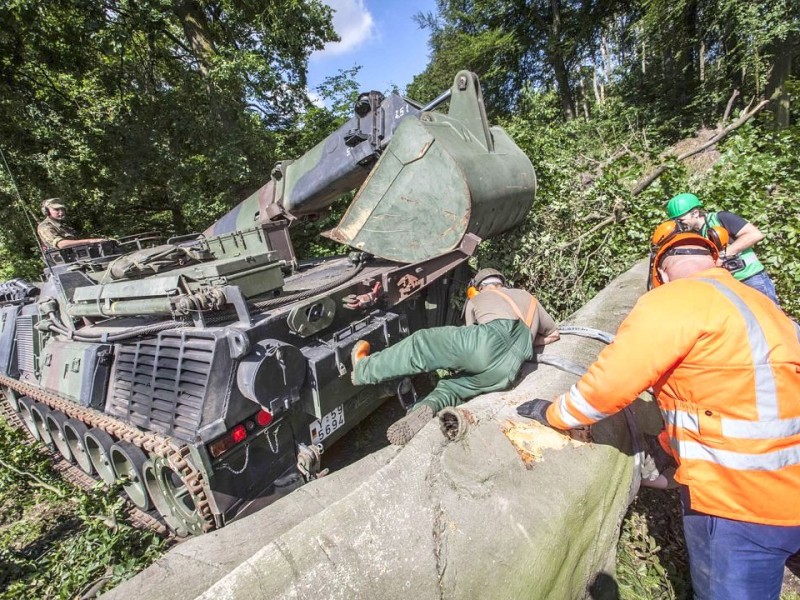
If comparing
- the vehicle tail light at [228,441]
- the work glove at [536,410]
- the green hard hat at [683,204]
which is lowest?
the vehicle tail light at [228,441]

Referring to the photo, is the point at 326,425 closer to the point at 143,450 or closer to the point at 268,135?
the point at 143,450

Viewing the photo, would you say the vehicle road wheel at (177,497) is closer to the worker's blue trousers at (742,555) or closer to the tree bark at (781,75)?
the worker's blue trousers at (742,555)

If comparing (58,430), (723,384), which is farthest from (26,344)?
(723,384)

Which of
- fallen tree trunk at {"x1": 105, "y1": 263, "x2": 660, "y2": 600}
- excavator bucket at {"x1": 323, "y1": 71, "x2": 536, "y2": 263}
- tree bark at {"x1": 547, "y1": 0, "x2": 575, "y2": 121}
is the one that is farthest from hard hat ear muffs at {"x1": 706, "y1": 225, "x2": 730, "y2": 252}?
tree bark at {"x1": 547, "y1": 0, "x2": 575, "y2": 121}

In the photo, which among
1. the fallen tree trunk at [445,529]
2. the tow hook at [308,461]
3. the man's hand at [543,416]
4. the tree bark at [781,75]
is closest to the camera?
the fallen tree trunk at [445,529]

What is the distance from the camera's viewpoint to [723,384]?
4.99ft

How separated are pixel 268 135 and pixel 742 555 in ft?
32.2

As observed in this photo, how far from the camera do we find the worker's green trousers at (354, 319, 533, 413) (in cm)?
272

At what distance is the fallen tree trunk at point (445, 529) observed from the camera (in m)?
1.33

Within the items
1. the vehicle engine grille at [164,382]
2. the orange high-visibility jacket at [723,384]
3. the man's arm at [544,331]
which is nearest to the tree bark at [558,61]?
the man's arm at [544,331]

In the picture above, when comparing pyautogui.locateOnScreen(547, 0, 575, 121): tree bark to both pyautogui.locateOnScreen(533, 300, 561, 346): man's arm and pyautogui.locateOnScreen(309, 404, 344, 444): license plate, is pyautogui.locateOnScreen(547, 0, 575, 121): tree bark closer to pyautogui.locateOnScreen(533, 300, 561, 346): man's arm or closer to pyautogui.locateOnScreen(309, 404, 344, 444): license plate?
pyautogui.locateOnScreen(533, 300, 561, 346): man's arm

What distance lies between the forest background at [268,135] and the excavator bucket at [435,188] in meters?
1.65

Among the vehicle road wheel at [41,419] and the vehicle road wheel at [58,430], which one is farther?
the vehicle road wheel at [41,419]

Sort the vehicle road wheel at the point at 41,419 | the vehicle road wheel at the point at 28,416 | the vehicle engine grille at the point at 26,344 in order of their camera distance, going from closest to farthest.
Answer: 1. the vehicle engine grille at the point at 26,344
2. the vehicle road wheel at the point at 41,419
3. the vehicle road wheel at the point at 28,416
